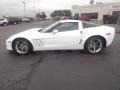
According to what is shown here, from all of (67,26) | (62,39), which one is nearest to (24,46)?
(62,39)

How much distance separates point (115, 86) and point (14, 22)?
51.3 m

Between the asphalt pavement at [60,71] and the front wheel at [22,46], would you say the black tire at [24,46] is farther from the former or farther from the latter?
the asphalt pavement at [60,71]

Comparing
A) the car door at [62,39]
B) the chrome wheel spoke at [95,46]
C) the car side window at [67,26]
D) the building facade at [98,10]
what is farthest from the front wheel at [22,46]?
the building facade at [98,10]

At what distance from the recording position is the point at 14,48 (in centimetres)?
866

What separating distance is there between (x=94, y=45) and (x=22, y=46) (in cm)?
283

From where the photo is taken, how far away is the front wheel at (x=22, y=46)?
8.51 metres

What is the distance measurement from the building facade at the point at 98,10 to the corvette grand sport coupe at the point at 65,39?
2398 inches

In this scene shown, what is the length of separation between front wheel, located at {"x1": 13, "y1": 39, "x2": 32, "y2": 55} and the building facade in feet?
203

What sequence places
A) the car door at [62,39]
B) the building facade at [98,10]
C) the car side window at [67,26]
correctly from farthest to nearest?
the building facade at [98,10] → the car side window at [67,26] → the car door at [62,39]

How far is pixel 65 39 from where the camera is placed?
330 inches

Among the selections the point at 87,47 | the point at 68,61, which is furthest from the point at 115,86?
the point at 87,47

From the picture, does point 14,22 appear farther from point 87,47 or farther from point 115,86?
point 115,86

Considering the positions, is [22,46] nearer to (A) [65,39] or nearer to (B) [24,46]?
(B) [24,46]

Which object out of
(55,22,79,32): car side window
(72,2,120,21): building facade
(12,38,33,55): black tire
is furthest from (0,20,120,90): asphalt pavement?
(72,2,120,21): building facade
